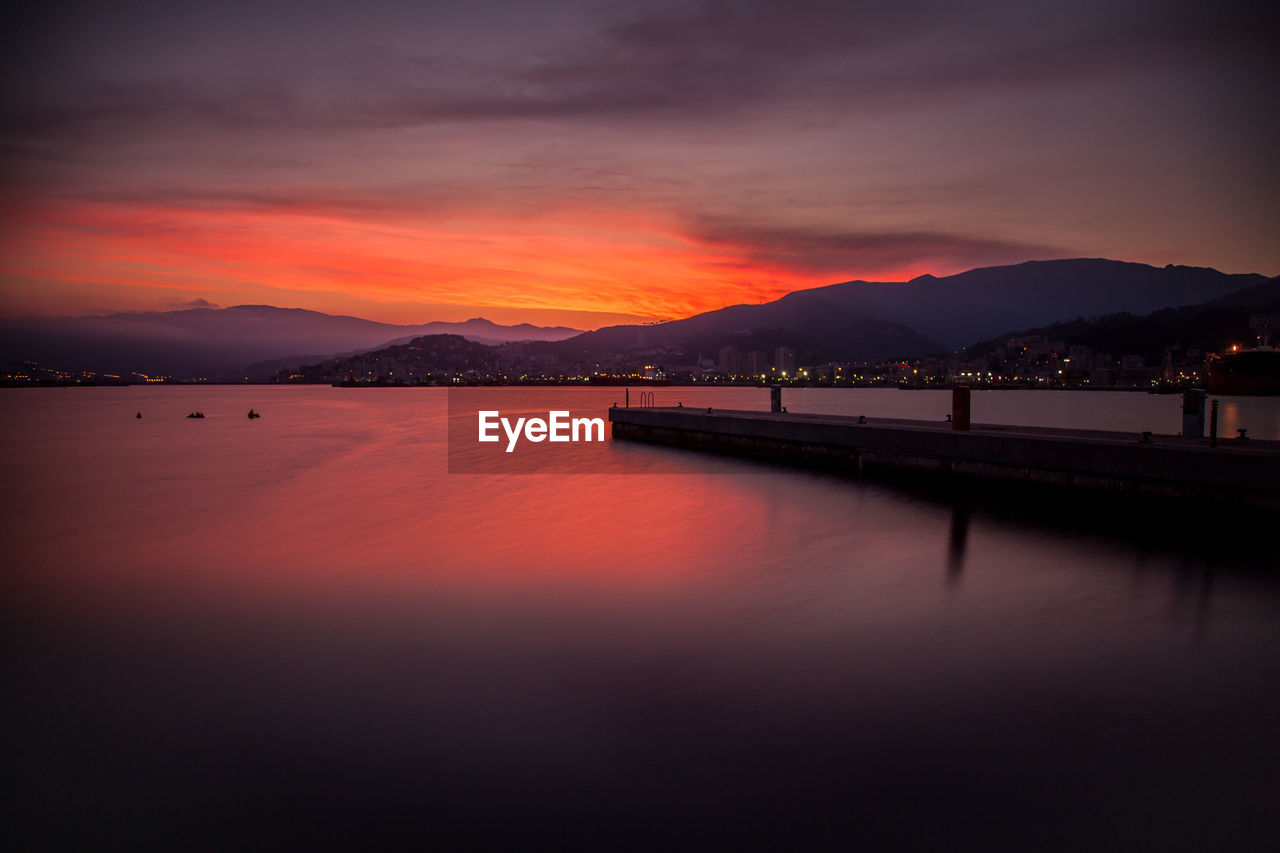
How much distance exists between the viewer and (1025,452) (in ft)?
56.0

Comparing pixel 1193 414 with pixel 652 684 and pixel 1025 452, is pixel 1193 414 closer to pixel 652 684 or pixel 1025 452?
pixel 1025 452

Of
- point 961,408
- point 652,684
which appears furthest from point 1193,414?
point 652,684

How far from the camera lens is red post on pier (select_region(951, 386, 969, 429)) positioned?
19703 millimetres

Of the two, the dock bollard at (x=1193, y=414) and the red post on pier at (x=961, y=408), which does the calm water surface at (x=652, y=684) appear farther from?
the red post on pier at (x=961, y=408)

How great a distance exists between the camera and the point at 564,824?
470 centimetres

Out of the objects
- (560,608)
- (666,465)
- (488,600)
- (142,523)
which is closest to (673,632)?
(560,608)

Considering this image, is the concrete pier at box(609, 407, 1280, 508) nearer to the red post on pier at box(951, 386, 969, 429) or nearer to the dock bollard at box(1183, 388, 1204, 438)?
the red post on pier at box(951, 386, 969, 429)

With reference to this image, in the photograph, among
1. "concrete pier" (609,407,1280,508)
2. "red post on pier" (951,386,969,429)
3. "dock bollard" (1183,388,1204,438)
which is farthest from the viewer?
"red post on pier" (951,386,969,429)

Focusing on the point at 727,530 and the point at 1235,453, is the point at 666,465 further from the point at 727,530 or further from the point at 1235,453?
the point at 1235,453

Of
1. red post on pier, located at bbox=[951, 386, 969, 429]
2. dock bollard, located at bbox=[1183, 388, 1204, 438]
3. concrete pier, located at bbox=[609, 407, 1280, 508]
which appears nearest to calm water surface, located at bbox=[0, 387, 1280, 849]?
concrete pier, located at bbox=[609, 407, 1280, 508]

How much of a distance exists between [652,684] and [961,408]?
15947 millimetres

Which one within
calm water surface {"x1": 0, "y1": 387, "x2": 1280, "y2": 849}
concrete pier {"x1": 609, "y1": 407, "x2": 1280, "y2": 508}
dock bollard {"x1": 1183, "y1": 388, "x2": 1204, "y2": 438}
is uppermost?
dock bollard {"x1": 1183, "y1": 388, "x2": 1204, "y2": 438}

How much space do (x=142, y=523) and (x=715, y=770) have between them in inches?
679

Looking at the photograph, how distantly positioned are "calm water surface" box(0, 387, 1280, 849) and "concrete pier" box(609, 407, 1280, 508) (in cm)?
79
